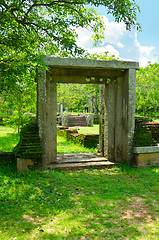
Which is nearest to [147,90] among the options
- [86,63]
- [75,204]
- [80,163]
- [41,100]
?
[86,63]

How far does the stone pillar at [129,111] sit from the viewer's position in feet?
21.9

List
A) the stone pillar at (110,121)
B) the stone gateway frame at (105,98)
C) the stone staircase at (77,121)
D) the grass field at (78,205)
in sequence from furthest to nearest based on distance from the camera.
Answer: the stone staircase at (77,121)
the stone pillar at (110,121)
the stone gateway frame at (105,98)
the grass field at (78,205)

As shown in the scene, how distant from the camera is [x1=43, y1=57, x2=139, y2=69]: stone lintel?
6.11 m

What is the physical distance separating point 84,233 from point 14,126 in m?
11.9

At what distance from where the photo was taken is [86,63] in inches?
248

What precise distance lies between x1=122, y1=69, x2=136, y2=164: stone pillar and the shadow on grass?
3.10 ft

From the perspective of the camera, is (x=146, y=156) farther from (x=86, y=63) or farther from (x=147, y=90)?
(x=147, y=90)

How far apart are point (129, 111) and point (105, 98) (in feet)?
3.82

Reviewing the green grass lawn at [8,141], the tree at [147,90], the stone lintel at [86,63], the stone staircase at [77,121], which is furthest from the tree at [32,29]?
the stone staircase at [77,121]

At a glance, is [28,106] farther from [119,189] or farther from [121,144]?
[119,189]

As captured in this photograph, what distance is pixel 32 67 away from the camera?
499 centimetres

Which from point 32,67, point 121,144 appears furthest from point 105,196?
point 32,67

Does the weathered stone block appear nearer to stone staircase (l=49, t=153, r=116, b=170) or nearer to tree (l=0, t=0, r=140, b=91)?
stone staircase (l=49, t=153, r=116, b=170)

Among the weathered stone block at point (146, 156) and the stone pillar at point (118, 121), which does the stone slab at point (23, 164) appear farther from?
the weathered stone block at point (146, 156)
